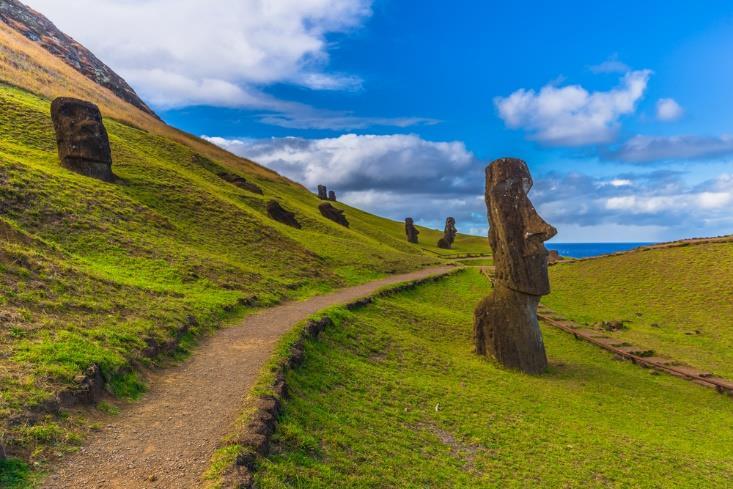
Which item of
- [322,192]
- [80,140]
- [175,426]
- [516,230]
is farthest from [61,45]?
[175,426]

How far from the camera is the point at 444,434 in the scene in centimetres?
1209

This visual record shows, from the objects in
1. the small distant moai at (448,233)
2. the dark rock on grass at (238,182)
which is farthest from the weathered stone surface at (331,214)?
the small distant moai at (448,233)

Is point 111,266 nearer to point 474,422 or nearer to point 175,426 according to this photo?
point 175,426

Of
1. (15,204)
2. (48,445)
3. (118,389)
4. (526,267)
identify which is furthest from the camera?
(15,204)

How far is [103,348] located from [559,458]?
39.0ft

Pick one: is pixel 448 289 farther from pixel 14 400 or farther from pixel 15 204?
pixel 14 400

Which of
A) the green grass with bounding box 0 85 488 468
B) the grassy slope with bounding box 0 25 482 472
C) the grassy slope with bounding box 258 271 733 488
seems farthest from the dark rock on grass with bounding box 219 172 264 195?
the grassy slope with bounding box 258 271 733 488

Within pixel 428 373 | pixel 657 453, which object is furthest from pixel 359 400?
pixel 657 453

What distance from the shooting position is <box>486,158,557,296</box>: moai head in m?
19.3

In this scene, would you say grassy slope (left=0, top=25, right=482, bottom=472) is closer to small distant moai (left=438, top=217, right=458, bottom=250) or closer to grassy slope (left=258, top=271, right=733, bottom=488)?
grassy slope (left=258, top=271, right=733, bottom=488)

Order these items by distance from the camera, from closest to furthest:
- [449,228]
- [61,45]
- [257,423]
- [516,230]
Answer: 1. [257,423]
2. [516,230]
3. [449,228]
4. [61,45]

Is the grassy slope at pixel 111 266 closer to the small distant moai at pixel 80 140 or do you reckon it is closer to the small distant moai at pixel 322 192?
the small distant moai at pixel 80 140

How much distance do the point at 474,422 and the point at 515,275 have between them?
8.11m

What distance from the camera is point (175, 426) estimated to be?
363 inches
